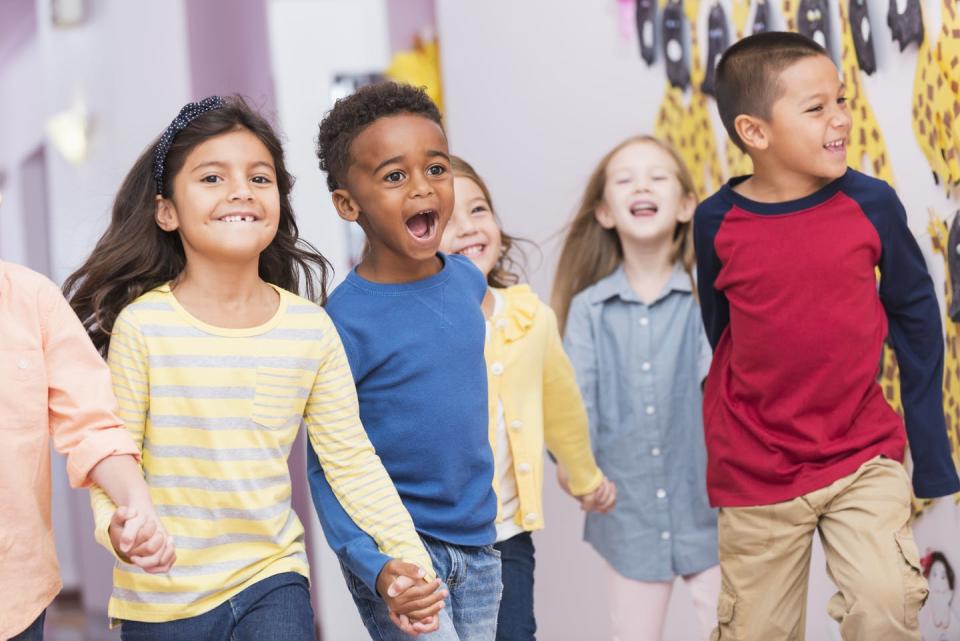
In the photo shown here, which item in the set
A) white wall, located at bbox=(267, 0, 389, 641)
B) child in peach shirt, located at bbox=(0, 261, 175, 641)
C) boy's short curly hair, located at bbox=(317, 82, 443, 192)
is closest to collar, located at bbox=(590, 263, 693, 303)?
boy's short curly hair, located at bbox=(317, 82, 443, 192)

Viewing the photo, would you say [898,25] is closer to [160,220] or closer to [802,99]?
[802,99]

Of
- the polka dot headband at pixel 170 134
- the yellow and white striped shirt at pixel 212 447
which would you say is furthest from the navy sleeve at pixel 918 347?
the polka dot headband at pixel 170 134

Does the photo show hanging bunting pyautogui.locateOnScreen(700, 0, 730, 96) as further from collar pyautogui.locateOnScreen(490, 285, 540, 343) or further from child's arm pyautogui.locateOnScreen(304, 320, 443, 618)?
child's arm pyautogui.locateOnScreen(304, 320, 443, 618)

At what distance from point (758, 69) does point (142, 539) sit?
5.17ft

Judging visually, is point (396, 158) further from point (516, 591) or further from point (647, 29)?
point (647, 29)

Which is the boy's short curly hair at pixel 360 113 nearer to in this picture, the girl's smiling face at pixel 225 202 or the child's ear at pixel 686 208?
the girl's smiling face at pixel 225 202

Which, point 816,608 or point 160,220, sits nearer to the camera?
point 160,220

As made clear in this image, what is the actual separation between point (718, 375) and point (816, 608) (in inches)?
36.2

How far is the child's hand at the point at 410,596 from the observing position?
2209 mm

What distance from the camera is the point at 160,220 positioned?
2.39 metres

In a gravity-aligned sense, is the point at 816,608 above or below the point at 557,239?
below

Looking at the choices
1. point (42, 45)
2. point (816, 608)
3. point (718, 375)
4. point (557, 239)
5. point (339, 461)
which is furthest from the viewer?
point (42, 45)

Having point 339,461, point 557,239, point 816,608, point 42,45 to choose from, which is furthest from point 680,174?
point 42,45

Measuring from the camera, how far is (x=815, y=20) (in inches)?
126
